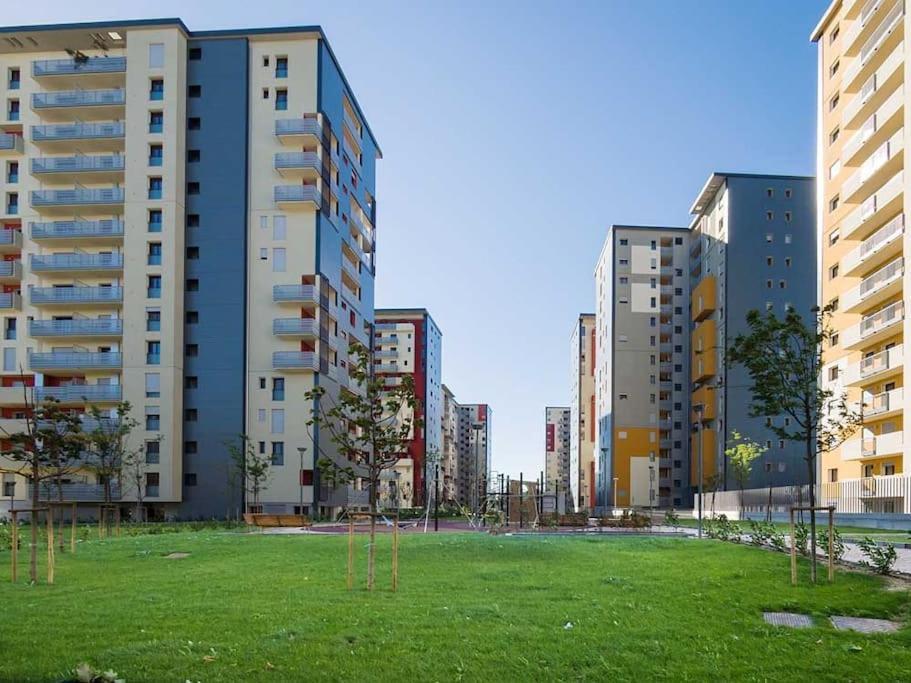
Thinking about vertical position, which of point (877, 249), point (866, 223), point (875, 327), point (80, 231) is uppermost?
point (80, 231)

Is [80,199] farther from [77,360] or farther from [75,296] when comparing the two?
[77,360]

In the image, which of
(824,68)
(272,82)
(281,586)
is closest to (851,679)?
(281,586)

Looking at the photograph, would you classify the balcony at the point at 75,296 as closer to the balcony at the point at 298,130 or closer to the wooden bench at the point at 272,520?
the balcony at the point at 298,130

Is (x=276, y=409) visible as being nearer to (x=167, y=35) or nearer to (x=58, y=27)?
(x=167, y=35)

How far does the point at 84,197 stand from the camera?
6538cm

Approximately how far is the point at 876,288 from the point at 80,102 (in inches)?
2192

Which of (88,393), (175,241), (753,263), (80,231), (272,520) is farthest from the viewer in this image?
(753,263)

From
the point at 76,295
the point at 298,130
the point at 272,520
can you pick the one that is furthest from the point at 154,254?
the point at 272,520

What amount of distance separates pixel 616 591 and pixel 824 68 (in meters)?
52.4

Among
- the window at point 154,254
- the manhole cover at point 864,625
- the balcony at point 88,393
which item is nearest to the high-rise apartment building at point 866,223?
the manhole cover at point 864,625

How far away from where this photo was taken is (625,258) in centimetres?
11344

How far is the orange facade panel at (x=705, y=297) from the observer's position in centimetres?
9756

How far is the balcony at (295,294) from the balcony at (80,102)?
18058mm

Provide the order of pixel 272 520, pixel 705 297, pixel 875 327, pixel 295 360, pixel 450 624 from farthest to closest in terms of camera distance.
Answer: pixel 705 297
pixel 295 360
pixel 272 520
pixel 875 327
pixel 450 624
